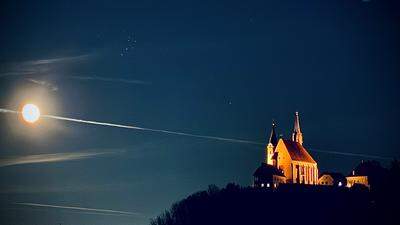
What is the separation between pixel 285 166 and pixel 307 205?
17.3 metres

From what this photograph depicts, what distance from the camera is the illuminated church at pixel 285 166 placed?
129125 millimetres

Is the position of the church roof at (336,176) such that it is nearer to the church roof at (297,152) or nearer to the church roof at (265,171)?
the church roof at (297,152)

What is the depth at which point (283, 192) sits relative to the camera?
123 meters

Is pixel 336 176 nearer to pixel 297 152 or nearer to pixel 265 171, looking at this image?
pixel 297 152

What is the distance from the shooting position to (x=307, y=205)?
119375mm

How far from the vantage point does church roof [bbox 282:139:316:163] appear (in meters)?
137

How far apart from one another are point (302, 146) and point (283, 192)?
23.2 meters

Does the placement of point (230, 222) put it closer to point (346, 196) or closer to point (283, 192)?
point (283, 192)

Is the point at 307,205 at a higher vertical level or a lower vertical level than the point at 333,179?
lower

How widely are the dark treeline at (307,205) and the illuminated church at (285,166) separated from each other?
14.4ft

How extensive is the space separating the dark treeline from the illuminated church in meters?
4.40

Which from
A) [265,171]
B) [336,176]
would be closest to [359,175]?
[336,176]

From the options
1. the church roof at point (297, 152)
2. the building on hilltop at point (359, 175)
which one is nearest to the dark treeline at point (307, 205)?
the building on hilltop at point (359, 175)

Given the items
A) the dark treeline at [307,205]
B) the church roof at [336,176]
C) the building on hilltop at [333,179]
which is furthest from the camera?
the church roof at [336,176]
